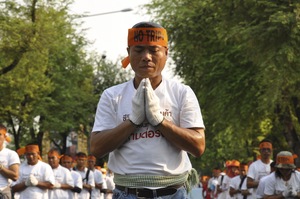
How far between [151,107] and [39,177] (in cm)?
1221

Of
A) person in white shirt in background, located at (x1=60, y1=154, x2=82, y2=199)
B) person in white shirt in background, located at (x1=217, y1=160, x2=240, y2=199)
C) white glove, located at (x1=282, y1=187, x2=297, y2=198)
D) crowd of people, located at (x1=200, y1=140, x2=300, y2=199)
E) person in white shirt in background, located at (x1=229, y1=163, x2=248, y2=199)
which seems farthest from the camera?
person in white shirt in background, located at (x1=217, y1=160, x2=240, y2=199)

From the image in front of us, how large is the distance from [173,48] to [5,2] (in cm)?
880

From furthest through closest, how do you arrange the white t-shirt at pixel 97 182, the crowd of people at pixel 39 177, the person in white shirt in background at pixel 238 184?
the white t-shirt at pixel 97 182, the person in white shirt in background at pixel 238 184, the crowd of people at pixel 39 177

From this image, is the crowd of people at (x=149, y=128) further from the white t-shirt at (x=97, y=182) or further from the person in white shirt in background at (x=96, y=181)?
the white t-shirt at (x=97, y=182)

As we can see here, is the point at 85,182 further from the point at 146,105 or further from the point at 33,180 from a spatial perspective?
the point at 146,105

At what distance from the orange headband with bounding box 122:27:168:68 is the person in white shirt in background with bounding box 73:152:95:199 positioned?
60.3 feet

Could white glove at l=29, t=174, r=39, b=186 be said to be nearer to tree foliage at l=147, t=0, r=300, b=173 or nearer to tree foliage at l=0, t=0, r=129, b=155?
tree foliage at l=147, t=0, r=300, b=173

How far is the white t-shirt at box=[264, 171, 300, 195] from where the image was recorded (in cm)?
1611

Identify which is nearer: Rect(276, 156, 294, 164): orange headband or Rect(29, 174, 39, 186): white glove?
Rect(276, 156, 294, 164): orange headband

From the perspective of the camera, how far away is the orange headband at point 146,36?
609cm

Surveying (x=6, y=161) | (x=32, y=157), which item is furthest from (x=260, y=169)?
(x=6, y=161)

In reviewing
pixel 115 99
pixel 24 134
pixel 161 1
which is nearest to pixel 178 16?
pixel 161 1

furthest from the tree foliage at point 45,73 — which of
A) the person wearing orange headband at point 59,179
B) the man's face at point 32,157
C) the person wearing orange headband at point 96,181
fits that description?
the man's face at point 32,157

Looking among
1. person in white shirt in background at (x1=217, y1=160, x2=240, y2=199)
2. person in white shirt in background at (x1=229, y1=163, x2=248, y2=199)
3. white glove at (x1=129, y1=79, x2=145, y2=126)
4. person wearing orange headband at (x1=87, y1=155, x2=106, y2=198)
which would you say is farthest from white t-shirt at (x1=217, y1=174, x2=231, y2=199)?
white glove at (x1=129, y1=79, x2=145, y2=126)
